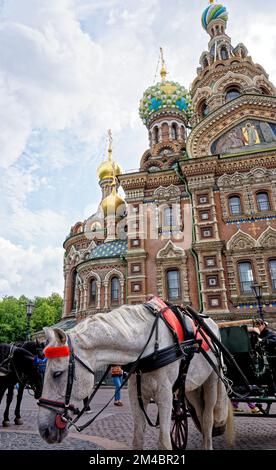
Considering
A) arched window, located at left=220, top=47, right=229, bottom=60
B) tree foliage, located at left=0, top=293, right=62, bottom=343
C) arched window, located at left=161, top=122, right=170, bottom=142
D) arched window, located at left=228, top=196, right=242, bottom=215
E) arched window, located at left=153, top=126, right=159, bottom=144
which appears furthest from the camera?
tree foliage, located at left=0, top=293, right=62, bottom=343

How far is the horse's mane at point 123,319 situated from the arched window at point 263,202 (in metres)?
18.0

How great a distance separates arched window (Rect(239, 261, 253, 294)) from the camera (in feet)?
60.6

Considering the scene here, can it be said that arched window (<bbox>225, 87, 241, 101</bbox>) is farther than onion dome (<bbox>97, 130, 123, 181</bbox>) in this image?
No

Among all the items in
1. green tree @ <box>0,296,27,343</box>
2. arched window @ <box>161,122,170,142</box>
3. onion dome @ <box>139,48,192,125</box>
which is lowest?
green tree @ <box>0,296,27,343</box>

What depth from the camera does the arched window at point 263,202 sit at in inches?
782

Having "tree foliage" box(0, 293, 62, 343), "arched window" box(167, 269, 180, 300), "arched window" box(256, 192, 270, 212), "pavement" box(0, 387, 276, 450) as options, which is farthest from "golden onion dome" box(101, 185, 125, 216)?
"pavement" box(0, 387, 276, 450)

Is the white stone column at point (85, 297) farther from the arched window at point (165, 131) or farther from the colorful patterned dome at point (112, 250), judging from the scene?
the arched window at point (165, 131)

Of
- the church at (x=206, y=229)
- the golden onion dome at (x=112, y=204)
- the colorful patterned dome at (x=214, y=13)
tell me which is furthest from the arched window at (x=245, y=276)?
the colorful patterned dome at (x=214, y=13)

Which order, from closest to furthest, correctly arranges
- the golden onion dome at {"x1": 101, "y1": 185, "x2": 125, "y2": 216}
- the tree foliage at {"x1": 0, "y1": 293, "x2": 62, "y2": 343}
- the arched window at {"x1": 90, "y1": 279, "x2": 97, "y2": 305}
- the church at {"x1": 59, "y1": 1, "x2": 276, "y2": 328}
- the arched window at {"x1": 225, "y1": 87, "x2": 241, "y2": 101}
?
the church at {"x1": 59, "y1": 1, "x2": 276, "y2": 328}
the arched window at {"x1": 90, "y1": 279, "x2": 97, "y2": 305}
the arched window at {"x1": 225, "y1": 87, "x2": 241, "y2": 101}
the golden onion dome at {"x1": 101, "y1": 185, "x2": 125, "y2": 216}
the tree foliage at {"x1": 0, "y1": 293, "x2": 62, "y2": 343}

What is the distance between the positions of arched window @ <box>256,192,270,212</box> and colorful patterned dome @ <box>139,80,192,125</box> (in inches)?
611

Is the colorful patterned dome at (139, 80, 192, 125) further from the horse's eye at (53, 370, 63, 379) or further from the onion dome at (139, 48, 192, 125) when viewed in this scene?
the horse's eye at (53, 370, 63, 379)

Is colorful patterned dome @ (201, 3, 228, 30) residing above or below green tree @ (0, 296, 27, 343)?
above
